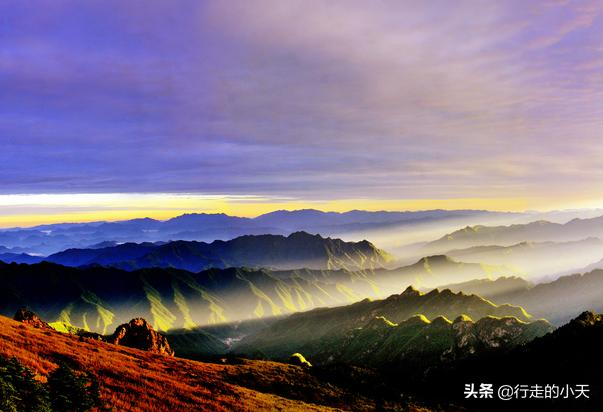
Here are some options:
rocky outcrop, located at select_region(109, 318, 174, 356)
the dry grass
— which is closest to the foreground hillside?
the dry grass

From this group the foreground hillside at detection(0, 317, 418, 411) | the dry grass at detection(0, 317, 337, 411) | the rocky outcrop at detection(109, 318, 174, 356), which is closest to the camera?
the dry grass at detection(0, 317, 337, 411)

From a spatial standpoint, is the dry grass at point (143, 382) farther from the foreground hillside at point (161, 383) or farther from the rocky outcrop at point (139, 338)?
the rocky outcrop at point (139, 338)

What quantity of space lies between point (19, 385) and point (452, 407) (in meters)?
108

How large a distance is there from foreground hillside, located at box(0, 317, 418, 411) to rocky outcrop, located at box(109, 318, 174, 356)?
86514 mm

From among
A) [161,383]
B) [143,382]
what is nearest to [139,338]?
[161,383]

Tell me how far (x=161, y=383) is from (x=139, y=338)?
120 metres

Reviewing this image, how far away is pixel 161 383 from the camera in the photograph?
4828 cm

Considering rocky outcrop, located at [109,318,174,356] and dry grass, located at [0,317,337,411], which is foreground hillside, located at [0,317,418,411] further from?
rocky outcrop, located at [109,318,174,356]

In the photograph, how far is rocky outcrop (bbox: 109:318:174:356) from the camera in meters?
151

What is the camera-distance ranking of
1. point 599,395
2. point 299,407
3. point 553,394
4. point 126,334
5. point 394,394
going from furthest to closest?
1. point 126,334
2. point 553,394
3. point 599,395
4. point 394,394
5. point 299,407

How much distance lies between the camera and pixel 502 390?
148125mm

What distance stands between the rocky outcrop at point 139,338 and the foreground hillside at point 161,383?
86514mm

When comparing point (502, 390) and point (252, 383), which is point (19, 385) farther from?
point (502, 390)

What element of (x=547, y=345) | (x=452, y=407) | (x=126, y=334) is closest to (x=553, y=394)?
(x=547, y=345)
